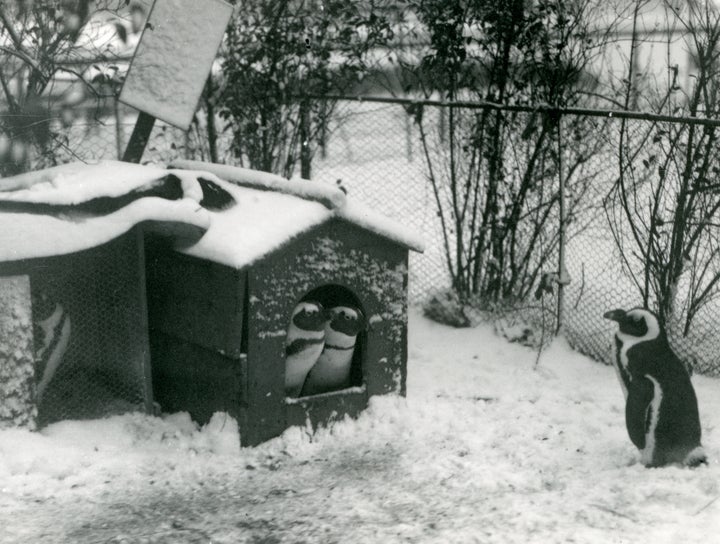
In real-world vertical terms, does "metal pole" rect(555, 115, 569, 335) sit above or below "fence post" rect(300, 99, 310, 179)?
below

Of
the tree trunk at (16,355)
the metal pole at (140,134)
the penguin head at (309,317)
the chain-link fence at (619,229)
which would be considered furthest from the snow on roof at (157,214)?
the chain-link fence at (619,229)

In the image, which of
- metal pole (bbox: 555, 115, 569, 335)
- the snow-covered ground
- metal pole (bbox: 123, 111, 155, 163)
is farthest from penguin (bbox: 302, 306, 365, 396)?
metal pole (bbox: 123, 111, 155, 163)

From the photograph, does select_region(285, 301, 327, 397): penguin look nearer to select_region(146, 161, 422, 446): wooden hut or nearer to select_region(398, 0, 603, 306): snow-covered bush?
select_region(146, 161, 422, 446): wooden hut

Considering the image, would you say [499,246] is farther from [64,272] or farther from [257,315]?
[64,272]

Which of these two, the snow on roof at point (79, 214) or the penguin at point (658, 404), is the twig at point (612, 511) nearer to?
the penguin at point (658, 404)

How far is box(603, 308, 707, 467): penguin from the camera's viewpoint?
13.1ft

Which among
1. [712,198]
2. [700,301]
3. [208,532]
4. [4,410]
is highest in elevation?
[712,198]

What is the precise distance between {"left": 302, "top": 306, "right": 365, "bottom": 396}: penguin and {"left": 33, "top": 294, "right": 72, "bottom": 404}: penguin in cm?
128

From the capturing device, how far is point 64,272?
4508 mm

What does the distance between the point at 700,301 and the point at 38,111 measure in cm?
446

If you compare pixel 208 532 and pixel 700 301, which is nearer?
pixel 208 532

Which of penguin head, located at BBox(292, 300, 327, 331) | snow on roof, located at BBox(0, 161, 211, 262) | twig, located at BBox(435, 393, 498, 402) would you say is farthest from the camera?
twig, located at BBox(435, 393, 498, 402)

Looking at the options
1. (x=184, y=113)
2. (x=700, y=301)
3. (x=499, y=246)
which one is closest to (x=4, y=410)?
(x=184, y=113)

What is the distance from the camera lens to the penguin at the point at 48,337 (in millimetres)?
4523
